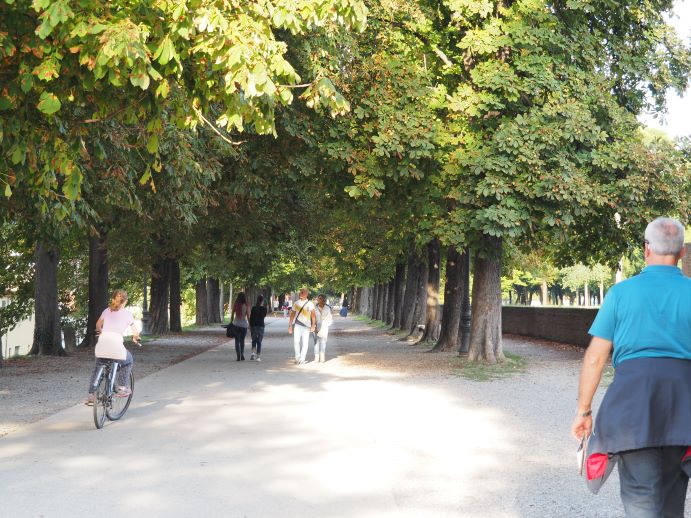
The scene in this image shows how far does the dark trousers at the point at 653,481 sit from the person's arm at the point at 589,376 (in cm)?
27

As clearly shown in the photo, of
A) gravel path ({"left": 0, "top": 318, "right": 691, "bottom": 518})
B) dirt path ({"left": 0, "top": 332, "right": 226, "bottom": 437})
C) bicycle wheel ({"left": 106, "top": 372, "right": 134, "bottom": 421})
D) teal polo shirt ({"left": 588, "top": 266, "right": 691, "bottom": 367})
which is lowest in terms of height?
dirt path ({"left": 0, "top": 332, "right": 226, "bottom": 437})

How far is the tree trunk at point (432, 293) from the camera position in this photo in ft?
103

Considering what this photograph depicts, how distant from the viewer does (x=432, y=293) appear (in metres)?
32.6

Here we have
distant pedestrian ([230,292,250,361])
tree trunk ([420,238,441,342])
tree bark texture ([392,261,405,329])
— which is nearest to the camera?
distant pedestrian ([230,292,250,361])

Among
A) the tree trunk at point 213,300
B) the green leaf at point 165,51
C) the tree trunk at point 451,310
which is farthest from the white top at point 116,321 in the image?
the tree trunk at point 213,300

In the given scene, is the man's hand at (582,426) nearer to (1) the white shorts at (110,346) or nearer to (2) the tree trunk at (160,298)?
(1) the white shorts at (110,346)

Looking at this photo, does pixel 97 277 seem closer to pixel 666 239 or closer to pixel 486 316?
pixel 486 316

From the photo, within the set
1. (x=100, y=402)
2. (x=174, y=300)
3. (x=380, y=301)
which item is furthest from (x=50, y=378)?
(x=380, y=301)

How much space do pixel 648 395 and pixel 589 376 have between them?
32 cm

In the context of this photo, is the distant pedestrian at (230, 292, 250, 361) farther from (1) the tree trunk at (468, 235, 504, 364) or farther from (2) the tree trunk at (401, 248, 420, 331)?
(2) the tree trunk at (401, 248, 420, 331)

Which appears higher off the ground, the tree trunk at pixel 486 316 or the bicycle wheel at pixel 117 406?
the tree trunk at pixel 486 316

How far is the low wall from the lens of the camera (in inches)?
1193

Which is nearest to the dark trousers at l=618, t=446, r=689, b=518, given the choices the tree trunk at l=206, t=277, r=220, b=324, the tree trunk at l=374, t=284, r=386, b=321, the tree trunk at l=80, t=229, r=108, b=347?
the tree trunk at l=80, t=229, r=108, b=347

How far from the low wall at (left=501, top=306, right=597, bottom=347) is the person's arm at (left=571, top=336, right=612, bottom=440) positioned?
24.4m
